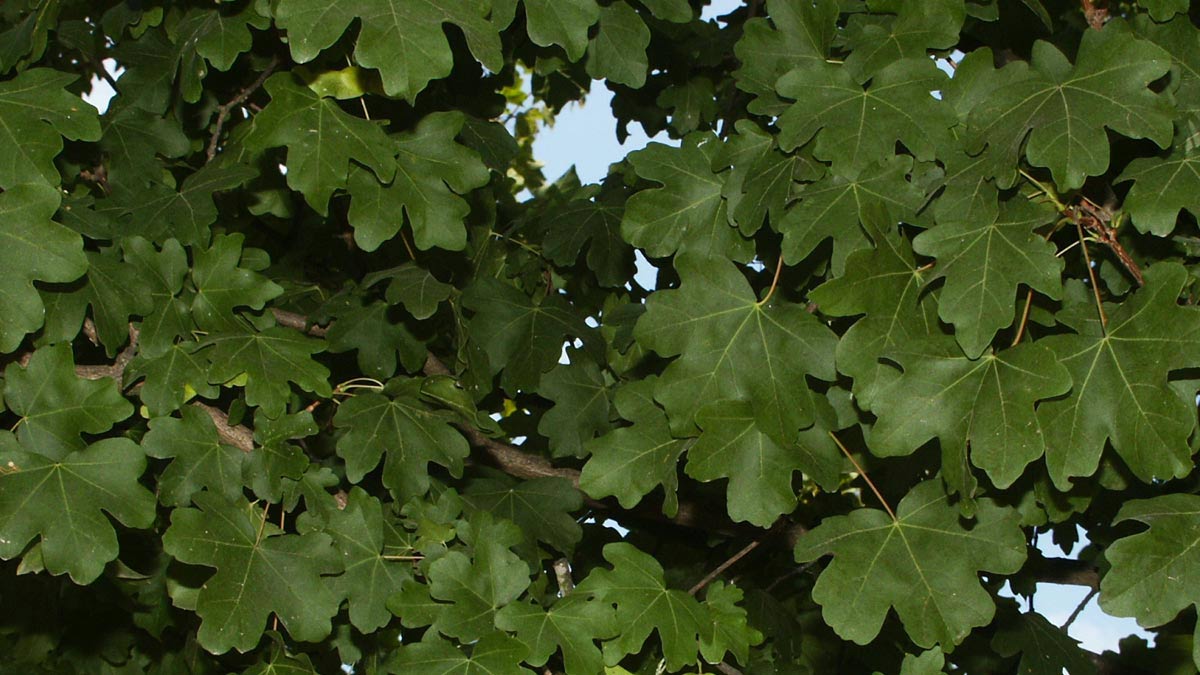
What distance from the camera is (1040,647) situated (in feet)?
9.09

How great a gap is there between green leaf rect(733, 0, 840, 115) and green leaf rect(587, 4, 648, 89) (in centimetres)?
32

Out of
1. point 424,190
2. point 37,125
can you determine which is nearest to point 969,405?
point 424,190

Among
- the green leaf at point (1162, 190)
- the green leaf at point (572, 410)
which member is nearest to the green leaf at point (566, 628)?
the green leaf at point (572, 410)

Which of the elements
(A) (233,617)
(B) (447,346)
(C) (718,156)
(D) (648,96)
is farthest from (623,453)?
(D) (648,96)

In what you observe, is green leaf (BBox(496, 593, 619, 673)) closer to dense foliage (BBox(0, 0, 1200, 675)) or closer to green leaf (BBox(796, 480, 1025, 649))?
dense foliage (BBox(0, 0, 1200, 675))

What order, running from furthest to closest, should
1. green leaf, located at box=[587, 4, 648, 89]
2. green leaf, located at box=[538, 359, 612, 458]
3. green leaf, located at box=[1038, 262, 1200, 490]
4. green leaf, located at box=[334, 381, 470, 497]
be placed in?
1. green leaf, located at box=[538, 359, 612, 458]
2. green leaf, located at box=[587, 4, 648, 89]
3. green leaf, located at box=[334, 381, 470, 497]
4. green leaf, located at box=[1038, 262, 1200, 490]

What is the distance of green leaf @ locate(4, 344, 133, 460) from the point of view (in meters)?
2.06

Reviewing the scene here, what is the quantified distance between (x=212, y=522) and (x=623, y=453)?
0.70m

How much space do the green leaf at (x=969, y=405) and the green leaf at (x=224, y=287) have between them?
3.70ft

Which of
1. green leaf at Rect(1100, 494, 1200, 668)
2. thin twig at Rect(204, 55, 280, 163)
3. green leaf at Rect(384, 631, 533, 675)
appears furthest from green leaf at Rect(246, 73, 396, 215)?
green leaf at Rect(1100, 494, 1200, 668)

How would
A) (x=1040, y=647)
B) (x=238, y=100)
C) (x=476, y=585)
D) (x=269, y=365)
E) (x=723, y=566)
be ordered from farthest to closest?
(x=1040, y=647), (x=238, y=100), (x=723, y=566), (x=269, y=365), (x=476, y=585)

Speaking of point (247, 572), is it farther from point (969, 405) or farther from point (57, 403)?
point (969, 405)

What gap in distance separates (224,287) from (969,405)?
1.32m

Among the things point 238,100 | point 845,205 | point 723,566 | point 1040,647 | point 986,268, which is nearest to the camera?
point 986,268
